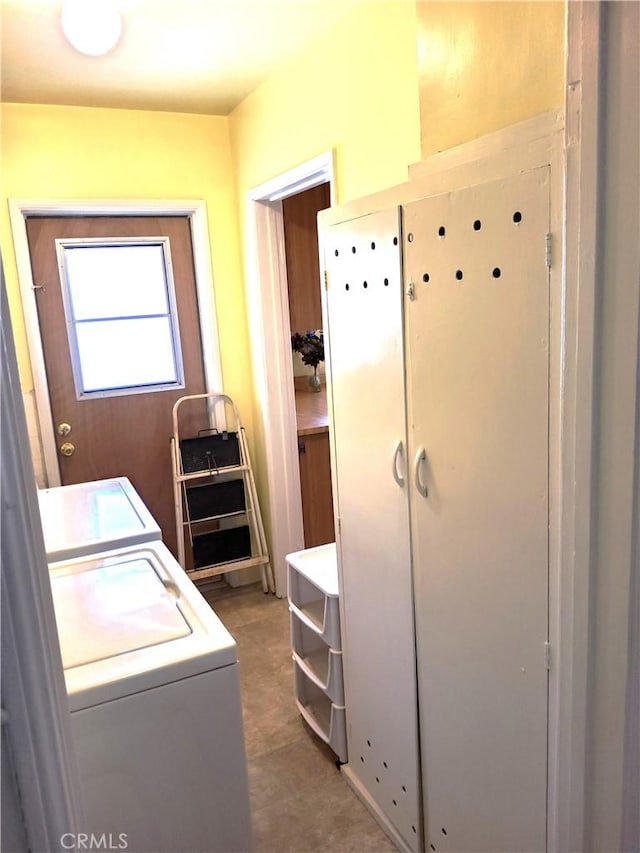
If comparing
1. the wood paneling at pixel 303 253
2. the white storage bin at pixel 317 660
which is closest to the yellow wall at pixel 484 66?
the white storage bin at pixel 317 660

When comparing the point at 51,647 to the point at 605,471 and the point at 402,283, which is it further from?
the point at 402,283

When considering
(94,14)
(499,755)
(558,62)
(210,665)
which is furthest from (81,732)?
(94,14)

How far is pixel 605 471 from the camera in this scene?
825mm

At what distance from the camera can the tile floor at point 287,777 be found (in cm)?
183

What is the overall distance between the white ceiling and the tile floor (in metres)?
2.49

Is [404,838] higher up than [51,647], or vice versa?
[51,647]

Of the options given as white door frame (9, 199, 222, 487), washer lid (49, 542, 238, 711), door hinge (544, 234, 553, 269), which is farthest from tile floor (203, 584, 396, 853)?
door hinge (544, 234, 553, 269)

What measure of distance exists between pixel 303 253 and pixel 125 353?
53.2 inches

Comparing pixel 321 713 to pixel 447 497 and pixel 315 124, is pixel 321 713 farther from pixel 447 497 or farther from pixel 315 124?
pixel 315 124

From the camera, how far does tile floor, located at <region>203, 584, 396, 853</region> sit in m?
1.83

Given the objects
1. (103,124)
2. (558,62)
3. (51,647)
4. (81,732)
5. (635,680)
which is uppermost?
(103,124)

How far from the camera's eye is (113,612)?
1.52 meters

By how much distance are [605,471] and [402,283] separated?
73 centimetres

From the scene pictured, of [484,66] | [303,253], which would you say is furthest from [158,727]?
[303,253]
